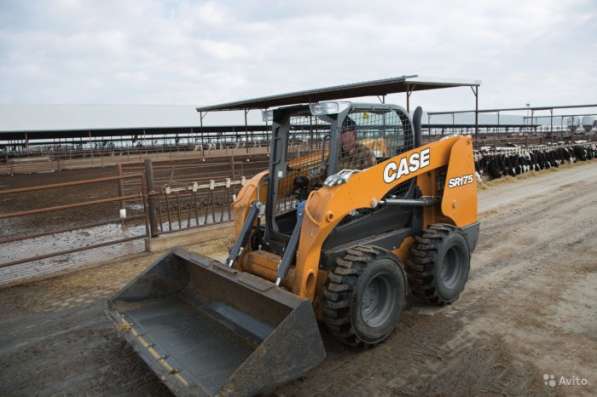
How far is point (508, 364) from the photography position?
3719 millimetres

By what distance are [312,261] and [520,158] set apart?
15.4 meters

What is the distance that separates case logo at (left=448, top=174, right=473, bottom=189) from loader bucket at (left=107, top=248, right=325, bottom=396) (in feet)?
8.41

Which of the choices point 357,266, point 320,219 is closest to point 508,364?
point 357,266

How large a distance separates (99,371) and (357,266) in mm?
2385

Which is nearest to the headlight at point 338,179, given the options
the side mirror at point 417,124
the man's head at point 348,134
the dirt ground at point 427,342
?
the man's head at point 348,134

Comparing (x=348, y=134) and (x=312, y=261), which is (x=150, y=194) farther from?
(x=312, y=261)

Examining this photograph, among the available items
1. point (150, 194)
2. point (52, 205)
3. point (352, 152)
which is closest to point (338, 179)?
point (352, 152)

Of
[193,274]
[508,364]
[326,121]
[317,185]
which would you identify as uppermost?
[326,121]

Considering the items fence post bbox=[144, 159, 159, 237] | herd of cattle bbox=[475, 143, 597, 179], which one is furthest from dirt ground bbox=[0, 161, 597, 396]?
herd of cattle bbox=[475, 143, 597, 179]

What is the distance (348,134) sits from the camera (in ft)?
13.9

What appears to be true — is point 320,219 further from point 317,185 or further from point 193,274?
point 193,274

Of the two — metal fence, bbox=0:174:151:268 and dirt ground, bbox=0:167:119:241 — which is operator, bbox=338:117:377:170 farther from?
dirt ground, bbox=0:167:119:241

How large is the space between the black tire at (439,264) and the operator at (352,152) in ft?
3.52

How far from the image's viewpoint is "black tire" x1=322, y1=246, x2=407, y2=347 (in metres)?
3.67
